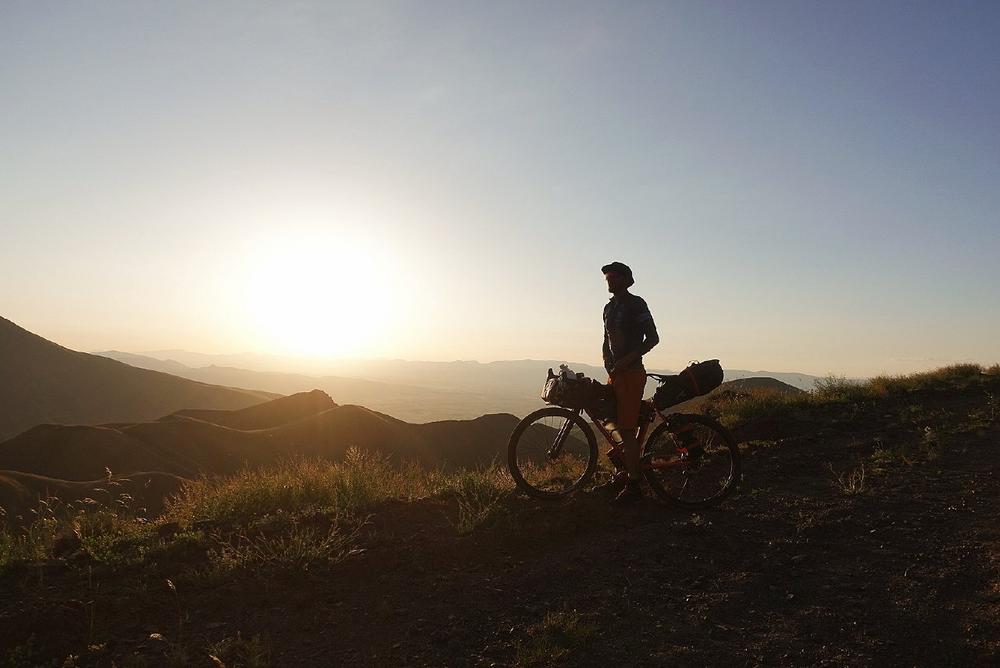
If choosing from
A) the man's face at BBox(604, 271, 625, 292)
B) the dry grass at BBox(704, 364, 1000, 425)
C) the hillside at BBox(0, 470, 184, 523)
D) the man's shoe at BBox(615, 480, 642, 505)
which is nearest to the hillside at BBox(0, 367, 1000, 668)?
the man's shoe at BBox(615, 480, 642, 505)

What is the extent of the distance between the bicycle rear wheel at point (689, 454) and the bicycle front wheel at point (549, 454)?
2.31 ft

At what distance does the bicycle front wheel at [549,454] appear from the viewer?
22.3 ft

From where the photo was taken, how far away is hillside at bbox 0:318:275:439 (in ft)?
278

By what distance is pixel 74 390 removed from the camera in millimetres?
90812

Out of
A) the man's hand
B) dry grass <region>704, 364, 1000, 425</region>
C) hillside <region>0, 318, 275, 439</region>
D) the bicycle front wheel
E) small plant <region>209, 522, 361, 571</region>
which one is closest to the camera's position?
small plant <region>209, 522, 361, 571</region>

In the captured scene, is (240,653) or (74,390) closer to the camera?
(240,653)

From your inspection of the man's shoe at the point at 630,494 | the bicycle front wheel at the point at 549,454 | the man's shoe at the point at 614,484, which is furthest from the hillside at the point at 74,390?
the man's shoe at the point at 630,494

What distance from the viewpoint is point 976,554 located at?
15.8 ft

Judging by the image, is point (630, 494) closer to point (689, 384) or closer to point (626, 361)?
point (689, 384)

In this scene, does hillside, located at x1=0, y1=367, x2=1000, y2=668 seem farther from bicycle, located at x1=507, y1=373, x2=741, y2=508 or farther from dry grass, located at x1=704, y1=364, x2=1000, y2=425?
dry grass, located at x1=704, y1=364, x2=1000, y2=425

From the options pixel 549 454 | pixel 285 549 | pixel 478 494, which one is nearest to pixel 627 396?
pixel 549 454

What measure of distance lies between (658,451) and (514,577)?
2722 mm

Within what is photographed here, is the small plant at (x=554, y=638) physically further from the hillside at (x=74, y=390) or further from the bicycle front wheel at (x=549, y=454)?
the hillside at (x=74, y=390)

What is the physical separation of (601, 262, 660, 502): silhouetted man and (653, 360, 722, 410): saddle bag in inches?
10.0
